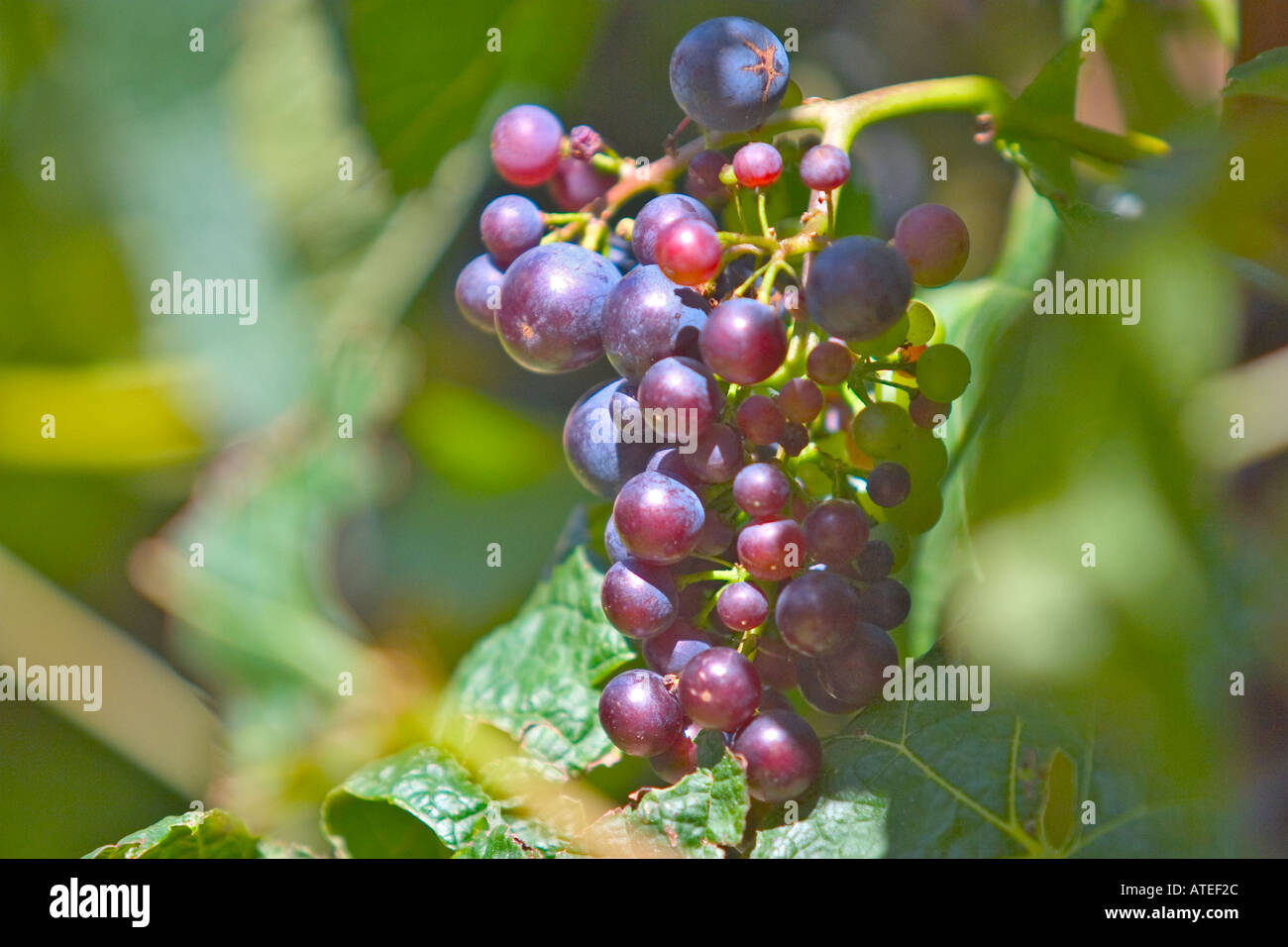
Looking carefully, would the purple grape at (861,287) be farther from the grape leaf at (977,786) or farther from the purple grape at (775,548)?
the grape leaf at (977,786)

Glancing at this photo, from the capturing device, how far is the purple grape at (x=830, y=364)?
0.61 meters

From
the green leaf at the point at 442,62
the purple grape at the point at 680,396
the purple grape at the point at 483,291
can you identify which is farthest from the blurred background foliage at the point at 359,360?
→ the purple grape at the point at 483,291

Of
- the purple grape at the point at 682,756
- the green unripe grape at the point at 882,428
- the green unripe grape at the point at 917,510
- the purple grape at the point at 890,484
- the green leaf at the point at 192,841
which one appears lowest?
the green leaf at the point at 192,841

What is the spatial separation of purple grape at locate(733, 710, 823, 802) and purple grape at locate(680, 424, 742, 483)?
157 mm

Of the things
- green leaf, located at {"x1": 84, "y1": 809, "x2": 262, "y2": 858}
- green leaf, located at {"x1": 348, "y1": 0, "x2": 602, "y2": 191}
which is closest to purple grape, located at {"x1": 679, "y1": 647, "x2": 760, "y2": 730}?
green leaf, located at {"x1": 84, "y1": 809, "x2": 262, "y2": 858}

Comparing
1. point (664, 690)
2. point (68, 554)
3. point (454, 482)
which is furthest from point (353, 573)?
point (664, 690)

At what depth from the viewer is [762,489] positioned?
23.7 inches

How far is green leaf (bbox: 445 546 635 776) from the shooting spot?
82 centimetres

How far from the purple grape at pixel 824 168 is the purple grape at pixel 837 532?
0.64 ft

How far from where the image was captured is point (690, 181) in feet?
2.24

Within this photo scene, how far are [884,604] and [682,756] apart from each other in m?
0.17

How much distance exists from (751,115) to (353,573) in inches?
38.6

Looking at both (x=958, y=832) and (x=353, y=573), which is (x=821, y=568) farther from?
(x=353, y=573)

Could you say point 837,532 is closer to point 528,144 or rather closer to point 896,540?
point 896,540
